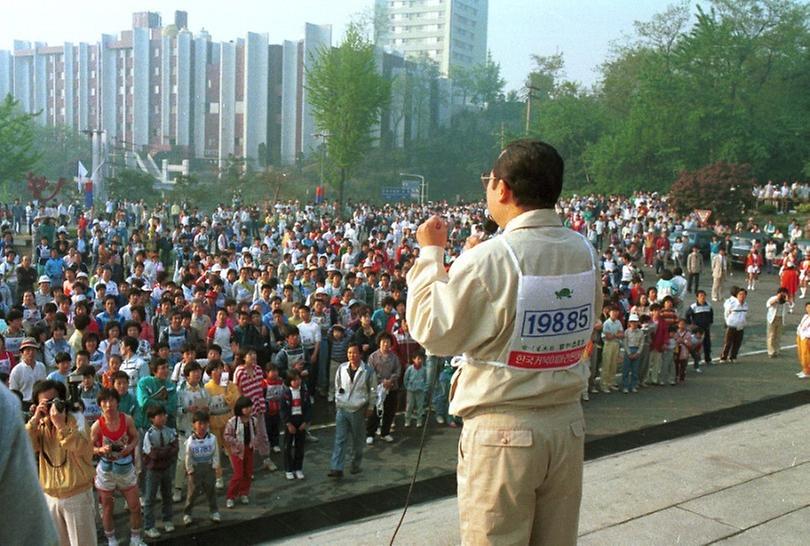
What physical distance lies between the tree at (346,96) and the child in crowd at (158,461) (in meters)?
33.9

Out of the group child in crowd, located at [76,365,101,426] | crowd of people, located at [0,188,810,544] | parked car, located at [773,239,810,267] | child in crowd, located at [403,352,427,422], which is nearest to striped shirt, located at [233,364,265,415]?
crowd of people, located at [0,188,810,544]

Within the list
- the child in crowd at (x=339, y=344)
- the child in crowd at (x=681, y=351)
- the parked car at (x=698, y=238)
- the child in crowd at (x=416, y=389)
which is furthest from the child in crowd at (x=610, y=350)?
the parked car at (x=698, y=238)

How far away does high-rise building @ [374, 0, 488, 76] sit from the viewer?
112 metres

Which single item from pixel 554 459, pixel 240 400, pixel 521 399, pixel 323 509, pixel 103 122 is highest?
pixel 103 122

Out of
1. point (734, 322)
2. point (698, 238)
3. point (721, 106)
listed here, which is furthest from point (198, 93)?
point (734, 322)

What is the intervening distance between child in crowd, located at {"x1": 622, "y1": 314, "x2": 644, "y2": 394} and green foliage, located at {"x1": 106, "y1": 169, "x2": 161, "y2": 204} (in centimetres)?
3253

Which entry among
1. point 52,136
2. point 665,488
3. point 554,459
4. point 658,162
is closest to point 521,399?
point 554,459

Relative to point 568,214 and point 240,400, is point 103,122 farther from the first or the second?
point 240,400

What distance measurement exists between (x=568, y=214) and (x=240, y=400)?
27.0 m

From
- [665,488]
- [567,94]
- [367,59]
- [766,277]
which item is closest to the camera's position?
[665,488]

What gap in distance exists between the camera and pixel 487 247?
2225 millimetres

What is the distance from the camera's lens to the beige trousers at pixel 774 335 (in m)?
13.7

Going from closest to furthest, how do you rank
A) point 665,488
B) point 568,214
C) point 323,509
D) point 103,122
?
point 665,488 < point 323,509 < point 568,214 < point 103,122

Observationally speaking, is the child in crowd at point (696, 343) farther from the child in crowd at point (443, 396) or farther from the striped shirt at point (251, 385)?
the striped shirt at point (251, 385)
